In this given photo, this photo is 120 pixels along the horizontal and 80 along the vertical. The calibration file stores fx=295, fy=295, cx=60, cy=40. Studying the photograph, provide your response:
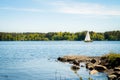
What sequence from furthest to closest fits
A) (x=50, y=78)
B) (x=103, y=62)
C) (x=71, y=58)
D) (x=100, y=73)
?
(x=71, y=58) → (x=103, y=62) → (x=100, y=73) → (x=50, y=78)

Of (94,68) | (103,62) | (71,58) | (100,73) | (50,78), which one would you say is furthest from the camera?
(71,58)

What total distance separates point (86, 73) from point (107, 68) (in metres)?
3.89

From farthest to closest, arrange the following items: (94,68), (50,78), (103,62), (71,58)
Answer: (71,58) → (103,62) → (94,68) → (50,78)

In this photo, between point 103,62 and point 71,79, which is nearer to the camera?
point 71,79

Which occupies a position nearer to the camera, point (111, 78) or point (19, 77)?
point (111, 78)

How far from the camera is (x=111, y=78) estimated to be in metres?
A: 30.9

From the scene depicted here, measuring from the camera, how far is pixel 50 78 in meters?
33.2

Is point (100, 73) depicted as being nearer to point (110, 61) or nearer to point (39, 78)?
point (110, 61)

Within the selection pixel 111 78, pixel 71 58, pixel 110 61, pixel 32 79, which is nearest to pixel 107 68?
pixel 110 61

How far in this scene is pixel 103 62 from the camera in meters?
42.6

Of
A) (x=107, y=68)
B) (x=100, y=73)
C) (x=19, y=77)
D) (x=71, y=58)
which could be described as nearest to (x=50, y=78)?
(x=19, y=77)

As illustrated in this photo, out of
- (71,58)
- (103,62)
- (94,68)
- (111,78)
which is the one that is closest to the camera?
(111,78)

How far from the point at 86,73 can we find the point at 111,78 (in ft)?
→ 20.4

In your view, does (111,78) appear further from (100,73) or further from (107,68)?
(107,68)
